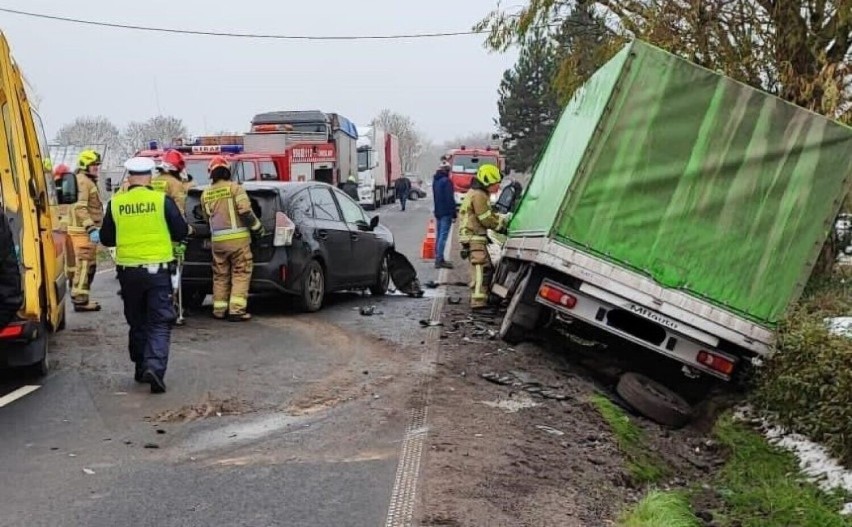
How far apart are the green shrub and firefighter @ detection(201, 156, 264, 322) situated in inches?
208

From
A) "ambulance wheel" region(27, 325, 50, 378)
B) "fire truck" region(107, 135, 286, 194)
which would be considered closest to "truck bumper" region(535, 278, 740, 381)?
"ambulance wheel" region(27, 325, 50, 378)

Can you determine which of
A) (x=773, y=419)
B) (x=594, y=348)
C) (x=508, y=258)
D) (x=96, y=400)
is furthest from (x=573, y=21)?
(x=96, y=400)

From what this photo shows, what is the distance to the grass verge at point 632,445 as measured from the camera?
18.6ft

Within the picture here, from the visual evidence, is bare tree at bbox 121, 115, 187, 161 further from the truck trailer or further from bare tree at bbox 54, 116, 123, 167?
the truck trailer

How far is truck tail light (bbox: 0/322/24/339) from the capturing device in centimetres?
648

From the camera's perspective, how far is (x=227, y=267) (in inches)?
389

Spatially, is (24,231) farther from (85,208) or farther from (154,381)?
(85,208)

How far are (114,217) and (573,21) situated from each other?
21.6ft

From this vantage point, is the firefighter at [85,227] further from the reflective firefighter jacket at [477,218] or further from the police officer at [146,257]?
the reflective firefighter jacket at [477,218]

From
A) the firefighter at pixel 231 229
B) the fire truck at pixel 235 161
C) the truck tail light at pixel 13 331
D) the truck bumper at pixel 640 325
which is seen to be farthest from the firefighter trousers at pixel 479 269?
the fire truck at pixel 235 161

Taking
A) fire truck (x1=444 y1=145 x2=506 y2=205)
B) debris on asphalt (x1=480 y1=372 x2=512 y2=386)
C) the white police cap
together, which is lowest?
fire truck (x1=444 y1=145 x2=506 y2=205)

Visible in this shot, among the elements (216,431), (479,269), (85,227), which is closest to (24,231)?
(216,431)

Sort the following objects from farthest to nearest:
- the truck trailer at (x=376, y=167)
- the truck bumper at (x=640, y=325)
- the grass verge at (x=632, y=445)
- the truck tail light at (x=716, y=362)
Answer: the truck trailer at (x=376, y=167), the truck tail light at (x=716, y=362), the truck bumper at (x=640, y=325), the grass verge at (x=632, y=445)

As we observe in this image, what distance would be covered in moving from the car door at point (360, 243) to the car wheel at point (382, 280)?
12 cm
